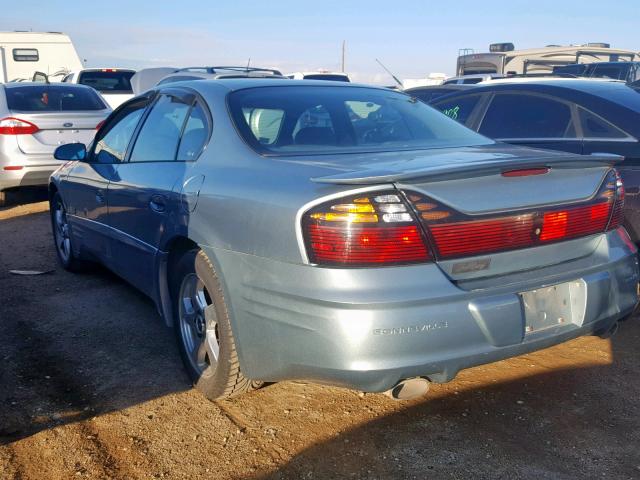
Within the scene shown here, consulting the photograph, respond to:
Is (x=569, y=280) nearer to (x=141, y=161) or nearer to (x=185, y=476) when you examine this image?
(x=185, y=476)

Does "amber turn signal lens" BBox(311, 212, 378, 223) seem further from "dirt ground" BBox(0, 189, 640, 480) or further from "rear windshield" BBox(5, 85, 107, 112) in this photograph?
"rear windshield" BBox(5, 85, 107, 112)

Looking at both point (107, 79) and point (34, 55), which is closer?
point (107, 79)

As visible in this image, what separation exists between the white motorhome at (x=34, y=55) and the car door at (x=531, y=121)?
693 inches

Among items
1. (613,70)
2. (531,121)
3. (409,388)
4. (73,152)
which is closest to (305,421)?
(409,388)

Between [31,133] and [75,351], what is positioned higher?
[31,133]

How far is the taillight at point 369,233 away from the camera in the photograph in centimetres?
259

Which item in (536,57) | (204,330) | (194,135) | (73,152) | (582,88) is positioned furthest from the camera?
(536,57)

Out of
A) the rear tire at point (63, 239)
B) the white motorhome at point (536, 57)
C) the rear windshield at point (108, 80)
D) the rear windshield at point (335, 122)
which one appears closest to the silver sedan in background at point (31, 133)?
the rear tire at point (63, 239)

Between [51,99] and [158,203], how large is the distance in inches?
258

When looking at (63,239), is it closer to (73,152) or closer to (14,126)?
(73,152)

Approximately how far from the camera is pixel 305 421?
3.21 meters

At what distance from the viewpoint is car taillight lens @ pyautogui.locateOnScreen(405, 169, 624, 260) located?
8.65 feet

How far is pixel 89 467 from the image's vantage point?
112 inches

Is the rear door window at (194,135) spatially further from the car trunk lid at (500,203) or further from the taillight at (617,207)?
the taillight at (617,207)
